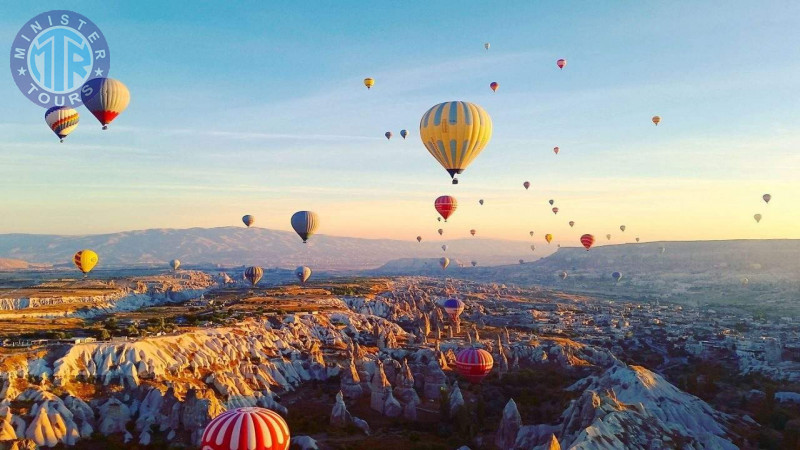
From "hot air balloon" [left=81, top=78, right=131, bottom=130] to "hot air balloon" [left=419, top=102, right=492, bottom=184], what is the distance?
127ft

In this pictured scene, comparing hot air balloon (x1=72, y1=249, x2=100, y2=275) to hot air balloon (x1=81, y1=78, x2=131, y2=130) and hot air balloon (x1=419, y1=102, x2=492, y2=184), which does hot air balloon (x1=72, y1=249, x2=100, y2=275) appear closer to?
hot air balloon (x1=81, y1=78, x2=131, y2=130)

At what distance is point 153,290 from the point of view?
15462cm

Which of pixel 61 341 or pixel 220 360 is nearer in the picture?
pixel 61 341

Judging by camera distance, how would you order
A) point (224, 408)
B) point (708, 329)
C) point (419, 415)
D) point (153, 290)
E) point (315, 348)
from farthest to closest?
point (153, 290)
point (708, 329)
point (315, 348)
point (419, 415)
point (224, 408)

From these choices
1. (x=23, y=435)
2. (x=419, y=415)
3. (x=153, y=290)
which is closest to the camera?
(x=23, y=435)

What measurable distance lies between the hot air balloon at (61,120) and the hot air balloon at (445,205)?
51.4 metres

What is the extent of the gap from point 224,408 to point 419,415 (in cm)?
1866

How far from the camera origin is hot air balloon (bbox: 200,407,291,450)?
2655cm

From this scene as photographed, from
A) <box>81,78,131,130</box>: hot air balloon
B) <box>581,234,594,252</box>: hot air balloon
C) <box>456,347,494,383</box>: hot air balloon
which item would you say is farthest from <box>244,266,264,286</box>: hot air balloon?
<box>581,234,594,252</box>: hot air balloon

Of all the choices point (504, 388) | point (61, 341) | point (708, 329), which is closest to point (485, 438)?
point (504, 388)

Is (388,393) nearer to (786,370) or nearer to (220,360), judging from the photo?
(220,360)

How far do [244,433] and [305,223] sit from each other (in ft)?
199

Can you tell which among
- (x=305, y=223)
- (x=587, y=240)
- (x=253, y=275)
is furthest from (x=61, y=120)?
(x=587, y=240)

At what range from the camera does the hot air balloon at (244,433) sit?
26.5 m
